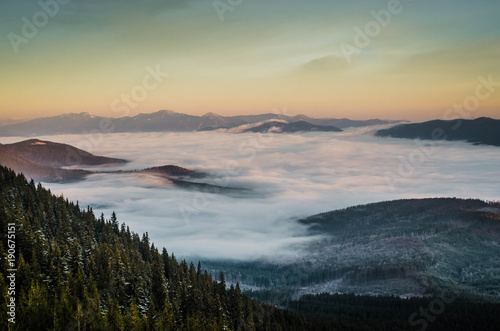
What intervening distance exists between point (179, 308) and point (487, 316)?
11918 centimetres

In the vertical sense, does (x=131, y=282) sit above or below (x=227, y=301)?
above

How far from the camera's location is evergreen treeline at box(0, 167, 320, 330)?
178 feet

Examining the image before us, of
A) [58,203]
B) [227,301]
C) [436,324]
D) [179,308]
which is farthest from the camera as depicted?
[436,324]

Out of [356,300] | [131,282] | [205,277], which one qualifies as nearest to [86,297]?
[131,282]

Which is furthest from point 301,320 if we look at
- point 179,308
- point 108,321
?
point 108,321

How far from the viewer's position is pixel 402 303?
159m

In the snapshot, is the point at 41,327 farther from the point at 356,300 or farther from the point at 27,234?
the point at 356,300

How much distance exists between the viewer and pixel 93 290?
213 feet

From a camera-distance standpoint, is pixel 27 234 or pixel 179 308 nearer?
pixel 27 234

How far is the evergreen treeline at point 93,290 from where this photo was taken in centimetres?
5428

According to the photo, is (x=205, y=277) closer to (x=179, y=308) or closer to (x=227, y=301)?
(x=227, y=301)

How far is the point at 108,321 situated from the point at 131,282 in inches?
711

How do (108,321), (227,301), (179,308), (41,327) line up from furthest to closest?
1. (227,301)
2. (179,308)
3. (108,321)
4. (41,327)

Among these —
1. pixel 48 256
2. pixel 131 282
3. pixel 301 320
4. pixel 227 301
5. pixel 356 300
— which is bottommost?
pixel 356 300
